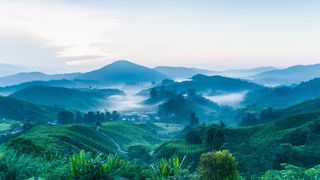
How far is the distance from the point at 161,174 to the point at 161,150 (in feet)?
272

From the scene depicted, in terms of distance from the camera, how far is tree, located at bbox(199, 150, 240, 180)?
94.4 feet

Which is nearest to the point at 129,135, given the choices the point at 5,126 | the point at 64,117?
the point at 64,117

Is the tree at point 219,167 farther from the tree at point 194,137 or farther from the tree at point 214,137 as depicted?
the tree at point 194,137

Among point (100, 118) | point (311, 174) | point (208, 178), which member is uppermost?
point (311, 174)

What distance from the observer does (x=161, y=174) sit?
20.6 m

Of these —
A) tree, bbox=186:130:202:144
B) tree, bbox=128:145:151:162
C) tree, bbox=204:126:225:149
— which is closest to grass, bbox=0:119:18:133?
tree, bbox=128:145:151:162

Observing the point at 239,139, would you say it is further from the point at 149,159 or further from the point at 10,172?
the point at 10,172

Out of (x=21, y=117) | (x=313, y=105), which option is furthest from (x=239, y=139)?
(x=21, y=117)

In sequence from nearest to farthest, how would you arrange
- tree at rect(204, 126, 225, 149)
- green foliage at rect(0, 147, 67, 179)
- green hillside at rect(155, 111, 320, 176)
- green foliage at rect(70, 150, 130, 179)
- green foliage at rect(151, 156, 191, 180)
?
green foliage at rect(70, 150, 130, 179) < green foliage at rect(0, 147, 67, 179) < green foliage at rect(151, 156, 191, 180) < green hillside at rect(155, 111, 320, 176) < tree at rect(204, 126, 225, 149)

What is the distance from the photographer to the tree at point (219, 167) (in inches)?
1133

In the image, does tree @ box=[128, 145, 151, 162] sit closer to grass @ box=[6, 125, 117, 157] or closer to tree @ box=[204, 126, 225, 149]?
grass @ box=[6, 125, 117, 157]

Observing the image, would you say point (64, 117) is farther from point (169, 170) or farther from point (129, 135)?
point (169, 170)

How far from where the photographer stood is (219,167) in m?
30.4

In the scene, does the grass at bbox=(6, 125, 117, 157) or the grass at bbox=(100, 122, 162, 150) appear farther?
the grass at bbox=(100, 122, 162, 150)
